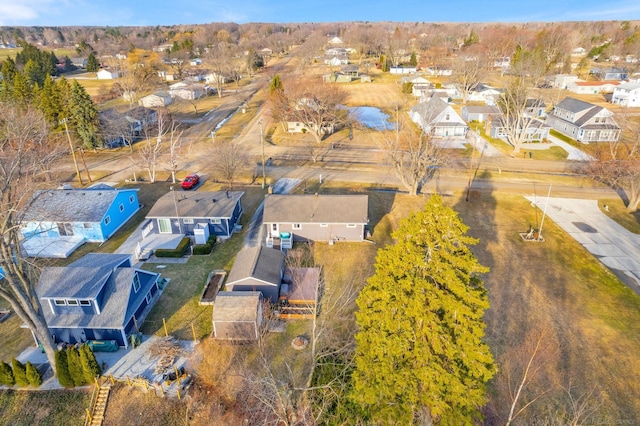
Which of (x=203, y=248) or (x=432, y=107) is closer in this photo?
(x=203, y=248)


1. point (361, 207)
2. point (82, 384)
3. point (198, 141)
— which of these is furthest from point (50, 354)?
point (198, 141)

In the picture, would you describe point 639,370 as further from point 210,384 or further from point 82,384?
point 82,384

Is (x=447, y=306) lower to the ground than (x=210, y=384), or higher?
higher

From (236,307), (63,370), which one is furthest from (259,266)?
(63,370)

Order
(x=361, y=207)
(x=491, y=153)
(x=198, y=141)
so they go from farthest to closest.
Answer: (x=198, y=141)
(x=491, y=153)
(x=361, y=207)

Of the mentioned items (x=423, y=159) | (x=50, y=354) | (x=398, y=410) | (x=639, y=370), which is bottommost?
(x=639, y=370)

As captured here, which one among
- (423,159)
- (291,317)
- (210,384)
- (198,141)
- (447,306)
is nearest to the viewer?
(447,306)

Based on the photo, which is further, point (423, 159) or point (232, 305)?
point (423, 159)

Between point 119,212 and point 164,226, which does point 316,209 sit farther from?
point 119,212
